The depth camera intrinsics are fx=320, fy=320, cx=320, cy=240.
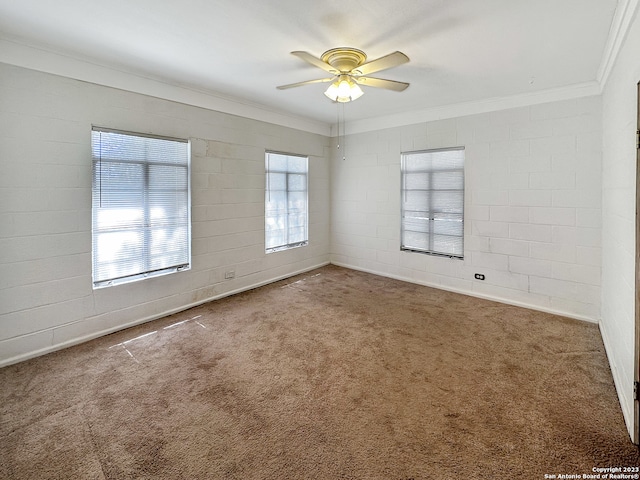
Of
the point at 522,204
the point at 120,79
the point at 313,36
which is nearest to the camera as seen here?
the point at 313,36

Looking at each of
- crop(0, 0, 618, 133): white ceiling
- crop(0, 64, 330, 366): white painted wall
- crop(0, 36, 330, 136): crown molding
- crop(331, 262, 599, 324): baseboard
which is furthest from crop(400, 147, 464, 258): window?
crop(0, 64, 330, 366): white painted wall

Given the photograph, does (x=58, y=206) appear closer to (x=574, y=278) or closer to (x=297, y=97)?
(x=297, y=97)

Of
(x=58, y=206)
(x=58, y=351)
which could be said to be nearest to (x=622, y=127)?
(x=58, y=206)

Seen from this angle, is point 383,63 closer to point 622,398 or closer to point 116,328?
point 622,398

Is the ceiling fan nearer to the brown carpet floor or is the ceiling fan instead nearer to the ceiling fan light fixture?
the ceiling fan light fixture

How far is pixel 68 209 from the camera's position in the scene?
3072mm

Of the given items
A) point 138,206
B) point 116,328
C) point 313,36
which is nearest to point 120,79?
point 138,206

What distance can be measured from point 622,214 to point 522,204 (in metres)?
1.83

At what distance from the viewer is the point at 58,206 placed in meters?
3.01

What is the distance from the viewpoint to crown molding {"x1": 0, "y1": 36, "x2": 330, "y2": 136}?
2742mm

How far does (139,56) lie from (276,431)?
137 inches

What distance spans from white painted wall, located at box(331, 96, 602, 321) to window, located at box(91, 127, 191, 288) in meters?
3.28

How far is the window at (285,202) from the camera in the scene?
5164mm

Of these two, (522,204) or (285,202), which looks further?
(285,202)
